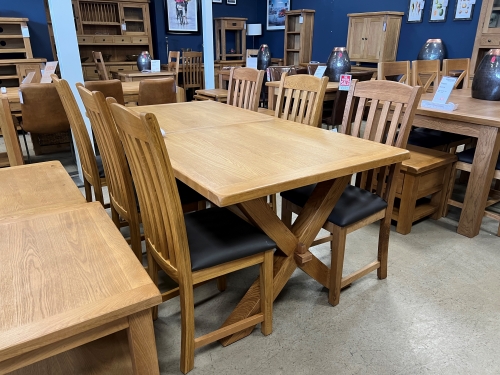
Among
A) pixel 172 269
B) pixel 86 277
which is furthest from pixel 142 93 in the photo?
pixel 86 277

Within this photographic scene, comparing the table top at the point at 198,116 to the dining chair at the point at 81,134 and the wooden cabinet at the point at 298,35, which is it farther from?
the wooden cabinet at the point at 298,35

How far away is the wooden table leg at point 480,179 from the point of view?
2.07 metres

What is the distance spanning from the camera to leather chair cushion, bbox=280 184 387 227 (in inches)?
60.7

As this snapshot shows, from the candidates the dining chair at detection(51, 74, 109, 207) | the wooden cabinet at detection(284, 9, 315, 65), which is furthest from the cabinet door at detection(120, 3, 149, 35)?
the dining chair at detection(51, 74, 109, 207)

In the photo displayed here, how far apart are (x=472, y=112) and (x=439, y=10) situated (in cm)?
372

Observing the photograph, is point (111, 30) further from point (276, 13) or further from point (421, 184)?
point (421, 184)

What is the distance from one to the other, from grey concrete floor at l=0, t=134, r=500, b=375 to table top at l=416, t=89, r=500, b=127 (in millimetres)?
762

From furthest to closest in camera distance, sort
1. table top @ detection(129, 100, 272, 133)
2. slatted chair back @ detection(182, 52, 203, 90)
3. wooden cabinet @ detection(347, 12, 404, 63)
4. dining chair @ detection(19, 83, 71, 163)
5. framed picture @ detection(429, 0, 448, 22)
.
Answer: slatted chair back @ detection(182, 52, 203, 90) < wooden cabinet @ detection(347, 12, 404, 63) < framed picture @ detection(429, 0, 448, 22) < dining chair @ detection(19, 83, 71, 163) < table top @ detection(129, 100, 272, 133)

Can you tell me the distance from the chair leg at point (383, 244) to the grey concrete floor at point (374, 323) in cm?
6

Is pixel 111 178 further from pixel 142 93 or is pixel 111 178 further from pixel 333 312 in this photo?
pixel 142 93

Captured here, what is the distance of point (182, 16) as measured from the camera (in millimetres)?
7352

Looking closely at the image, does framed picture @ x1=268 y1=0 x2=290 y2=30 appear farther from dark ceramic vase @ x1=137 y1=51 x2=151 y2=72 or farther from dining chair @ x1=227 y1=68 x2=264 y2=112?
dining chair @ x1=227 y1=68 x2=264 y2=112

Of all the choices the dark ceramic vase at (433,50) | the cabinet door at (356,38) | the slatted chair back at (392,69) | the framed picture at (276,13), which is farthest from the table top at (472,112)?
the framed picture at (276,13)

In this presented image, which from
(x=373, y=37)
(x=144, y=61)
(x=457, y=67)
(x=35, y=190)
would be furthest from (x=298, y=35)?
(x=35, y=190)
